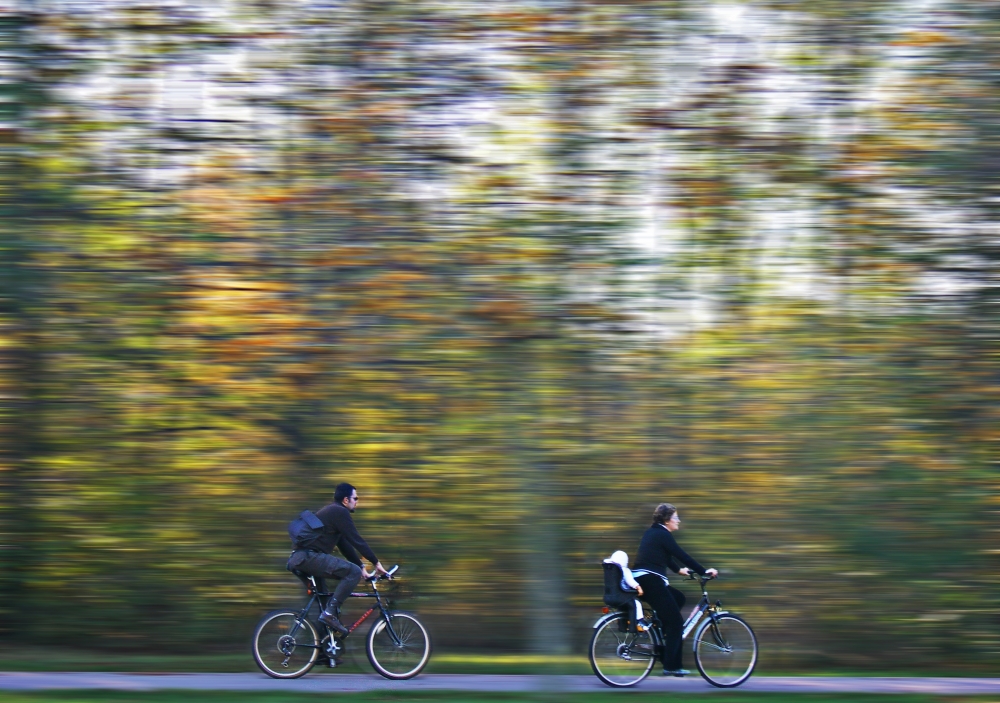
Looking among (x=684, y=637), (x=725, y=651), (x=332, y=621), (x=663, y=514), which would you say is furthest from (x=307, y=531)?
(x=725, y=651)

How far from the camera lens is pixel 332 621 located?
383 inches

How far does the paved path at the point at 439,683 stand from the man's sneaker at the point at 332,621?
1.60 ft

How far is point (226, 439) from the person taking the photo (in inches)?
463

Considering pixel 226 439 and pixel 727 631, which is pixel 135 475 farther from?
pixel 727 631

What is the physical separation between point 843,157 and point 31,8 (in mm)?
9546

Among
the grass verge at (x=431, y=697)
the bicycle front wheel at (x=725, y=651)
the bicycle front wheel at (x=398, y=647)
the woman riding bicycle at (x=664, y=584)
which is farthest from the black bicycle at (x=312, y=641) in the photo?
the bicycle front wheel at (x=725, y=651)

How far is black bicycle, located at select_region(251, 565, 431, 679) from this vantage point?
9781mm

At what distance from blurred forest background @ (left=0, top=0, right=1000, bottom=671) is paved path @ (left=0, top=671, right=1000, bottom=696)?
1.16m

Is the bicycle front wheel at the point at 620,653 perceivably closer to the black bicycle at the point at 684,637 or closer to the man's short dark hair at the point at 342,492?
the black bicycle at the point at 684,637

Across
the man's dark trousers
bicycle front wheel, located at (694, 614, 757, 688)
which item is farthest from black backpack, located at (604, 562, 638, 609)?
the man's dark trousers

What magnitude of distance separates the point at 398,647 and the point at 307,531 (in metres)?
1.46

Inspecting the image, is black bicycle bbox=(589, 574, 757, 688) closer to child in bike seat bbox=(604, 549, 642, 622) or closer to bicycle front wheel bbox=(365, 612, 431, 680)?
child in bike seat bbox=(604, 549, 642, 622)

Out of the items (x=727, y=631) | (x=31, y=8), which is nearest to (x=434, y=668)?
(x=727, y=631)

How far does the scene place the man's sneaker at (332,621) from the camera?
382 inches
